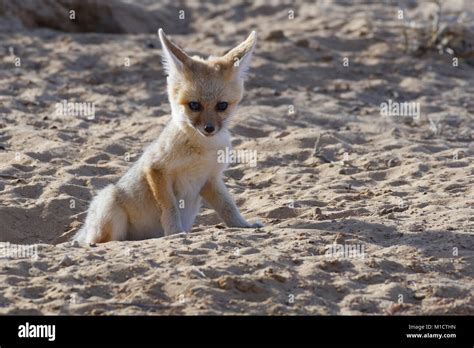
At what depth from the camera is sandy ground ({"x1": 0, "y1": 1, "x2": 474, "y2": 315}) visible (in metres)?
5.09

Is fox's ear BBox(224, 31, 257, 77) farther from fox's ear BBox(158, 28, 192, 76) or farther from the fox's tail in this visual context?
the fox's tail

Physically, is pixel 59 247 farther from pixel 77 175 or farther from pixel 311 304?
pixel 77 175

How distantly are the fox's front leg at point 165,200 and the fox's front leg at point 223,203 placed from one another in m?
0.40

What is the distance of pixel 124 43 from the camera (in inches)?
482

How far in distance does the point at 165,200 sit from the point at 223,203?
0.52 metres

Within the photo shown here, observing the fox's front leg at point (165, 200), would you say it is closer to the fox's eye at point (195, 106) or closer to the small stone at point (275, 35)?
the fox's eye at point (195, 106)

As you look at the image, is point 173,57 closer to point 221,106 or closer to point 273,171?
Result: point 221,106

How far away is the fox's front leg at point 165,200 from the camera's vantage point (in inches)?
254

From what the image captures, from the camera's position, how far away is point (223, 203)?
676cm

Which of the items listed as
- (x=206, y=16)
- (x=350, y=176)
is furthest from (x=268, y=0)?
(x=350, y=176)

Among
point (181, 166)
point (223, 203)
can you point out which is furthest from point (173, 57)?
point (223, 203)

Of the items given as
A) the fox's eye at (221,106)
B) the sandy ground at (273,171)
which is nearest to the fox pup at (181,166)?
the fox's eye at (221,106)

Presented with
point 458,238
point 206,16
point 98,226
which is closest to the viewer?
point 458,238
